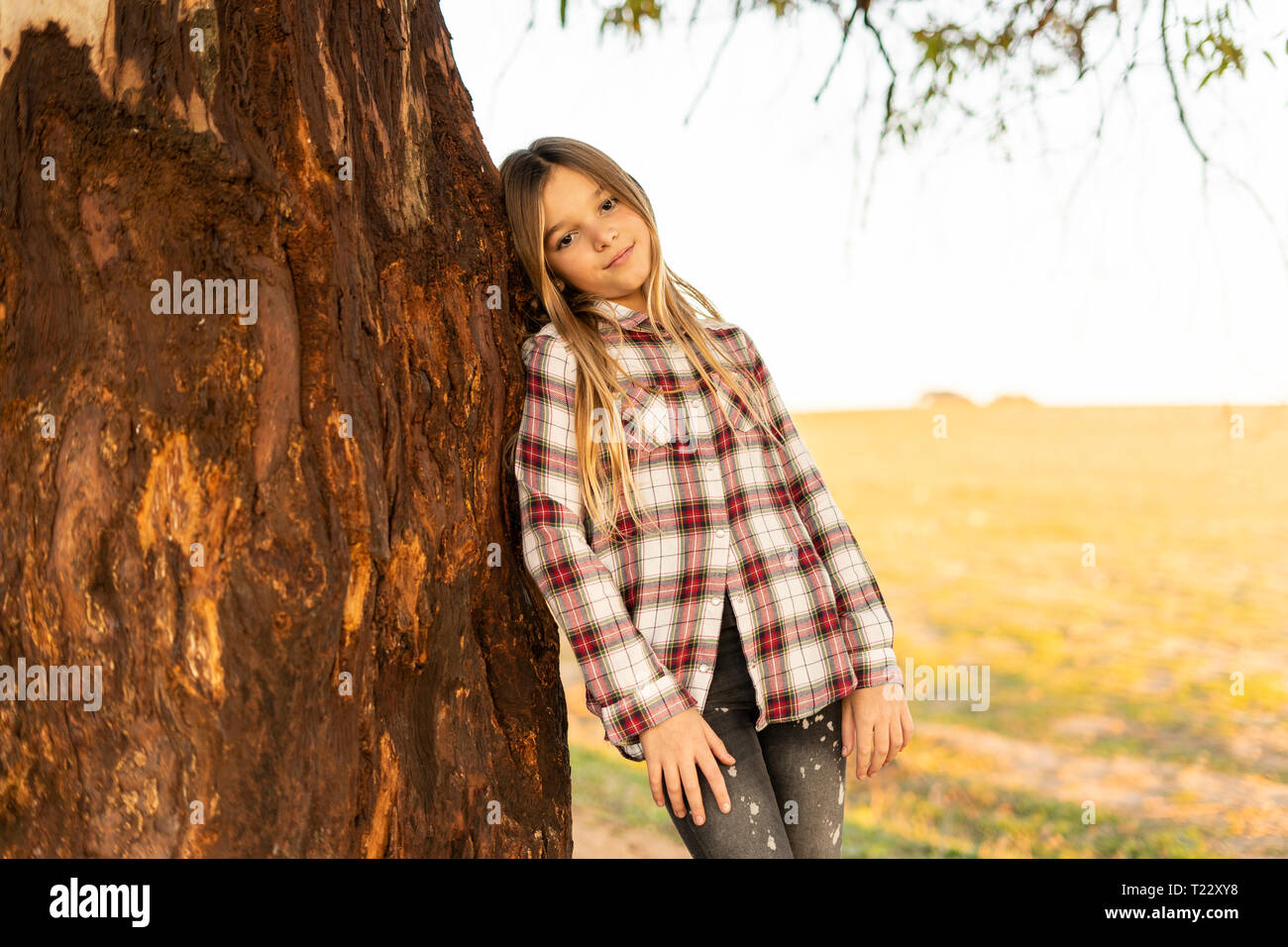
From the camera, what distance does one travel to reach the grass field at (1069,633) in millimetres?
5297

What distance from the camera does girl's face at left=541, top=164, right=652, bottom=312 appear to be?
2.00m

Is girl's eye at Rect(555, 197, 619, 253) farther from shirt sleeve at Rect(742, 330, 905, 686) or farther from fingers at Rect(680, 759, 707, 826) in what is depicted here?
Result: fingers at Rect(680, 759, 707, 826)

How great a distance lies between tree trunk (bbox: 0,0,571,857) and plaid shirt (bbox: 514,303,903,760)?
0.27 m

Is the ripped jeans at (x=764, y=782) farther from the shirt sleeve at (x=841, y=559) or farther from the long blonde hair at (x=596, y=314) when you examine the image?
the long blonde hair at (x=596, y=314)

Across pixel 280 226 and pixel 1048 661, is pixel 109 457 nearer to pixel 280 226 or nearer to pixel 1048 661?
pixel 280 226

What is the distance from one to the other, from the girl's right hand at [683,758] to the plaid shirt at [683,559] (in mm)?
29

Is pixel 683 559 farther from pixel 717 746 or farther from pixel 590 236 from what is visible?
pixel 590 236

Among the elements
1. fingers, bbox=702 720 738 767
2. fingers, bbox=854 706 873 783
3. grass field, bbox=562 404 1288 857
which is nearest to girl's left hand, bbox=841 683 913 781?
fingers, bbox=854 706 873 783

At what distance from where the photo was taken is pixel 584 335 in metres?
1.93

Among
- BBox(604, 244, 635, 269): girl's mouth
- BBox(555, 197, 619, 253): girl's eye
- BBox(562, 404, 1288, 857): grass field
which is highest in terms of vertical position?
BBox(555, 197, 619, 253): girl's eye

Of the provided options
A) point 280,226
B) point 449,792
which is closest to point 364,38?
point 280,226

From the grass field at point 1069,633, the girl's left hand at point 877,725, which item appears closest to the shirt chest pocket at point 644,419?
the girl's left hand at point 877,725

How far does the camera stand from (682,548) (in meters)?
1.87
